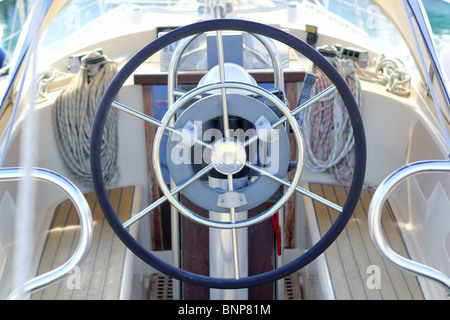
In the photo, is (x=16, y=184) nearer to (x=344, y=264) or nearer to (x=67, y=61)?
(x=67, y=61)

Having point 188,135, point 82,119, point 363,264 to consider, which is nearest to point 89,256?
point 82,119

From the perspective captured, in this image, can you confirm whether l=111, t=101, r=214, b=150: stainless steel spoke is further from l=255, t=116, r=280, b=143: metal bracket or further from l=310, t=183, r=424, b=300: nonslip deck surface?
l=310, t=183, r=424, b=300: nonslip deck surface

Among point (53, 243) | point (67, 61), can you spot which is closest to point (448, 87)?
point (53, 243)

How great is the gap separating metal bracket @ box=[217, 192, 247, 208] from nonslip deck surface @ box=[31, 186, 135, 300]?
76 cm

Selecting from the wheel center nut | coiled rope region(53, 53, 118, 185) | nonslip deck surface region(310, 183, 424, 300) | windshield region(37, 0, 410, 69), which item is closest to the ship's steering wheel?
the wheel center nut

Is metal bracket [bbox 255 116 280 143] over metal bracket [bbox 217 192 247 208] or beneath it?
over

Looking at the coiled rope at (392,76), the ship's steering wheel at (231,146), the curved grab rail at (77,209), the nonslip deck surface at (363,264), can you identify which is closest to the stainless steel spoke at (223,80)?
the ship's steering wheel at (231,146)

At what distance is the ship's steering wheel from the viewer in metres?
1.01

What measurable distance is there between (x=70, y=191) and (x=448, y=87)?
1041 mm

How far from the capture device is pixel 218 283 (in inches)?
43.3

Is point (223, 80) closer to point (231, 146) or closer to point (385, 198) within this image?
point (231, 146)

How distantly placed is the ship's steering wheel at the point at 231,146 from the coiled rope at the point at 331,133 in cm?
119

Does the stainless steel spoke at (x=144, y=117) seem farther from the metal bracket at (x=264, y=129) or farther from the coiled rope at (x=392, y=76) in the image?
the coiled rope at (x=392, y=76)

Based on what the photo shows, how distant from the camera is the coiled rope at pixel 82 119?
2.19 meters
